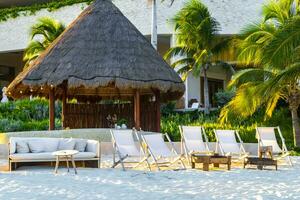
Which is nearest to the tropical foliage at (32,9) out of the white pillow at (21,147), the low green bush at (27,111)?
the low green bush at (27,111)

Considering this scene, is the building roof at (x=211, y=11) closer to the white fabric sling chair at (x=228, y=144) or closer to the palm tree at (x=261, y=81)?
the palm tree at (x=261, y=81)

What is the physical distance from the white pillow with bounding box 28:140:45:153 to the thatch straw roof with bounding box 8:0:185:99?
134 inches

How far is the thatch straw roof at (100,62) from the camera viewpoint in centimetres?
1445

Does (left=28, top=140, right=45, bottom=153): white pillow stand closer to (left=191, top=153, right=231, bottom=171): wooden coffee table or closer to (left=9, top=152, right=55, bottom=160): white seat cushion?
(left=9, top=152, right=55, bottom=160): white seat cushion

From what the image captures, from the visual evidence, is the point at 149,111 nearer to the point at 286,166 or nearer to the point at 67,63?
the point at 67,63

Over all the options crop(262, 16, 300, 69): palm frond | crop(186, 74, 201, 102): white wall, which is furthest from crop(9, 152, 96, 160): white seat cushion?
crop(186, 74, 201, 102): white wall

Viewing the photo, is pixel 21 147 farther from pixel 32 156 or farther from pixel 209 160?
pixel 209 160

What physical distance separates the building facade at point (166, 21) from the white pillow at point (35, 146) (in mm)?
11733

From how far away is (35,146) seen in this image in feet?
36.3

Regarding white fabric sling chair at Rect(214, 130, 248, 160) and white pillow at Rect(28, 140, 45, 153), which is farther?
white fabric sling chair at Rect(214, 130, 248, 160)

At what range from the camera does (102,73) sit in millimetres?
14539

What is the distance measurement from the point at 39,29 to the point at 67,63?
29.1ft

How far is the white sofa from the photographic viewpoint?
10.5 meters

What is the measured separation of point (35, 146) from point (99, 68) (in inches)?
165
